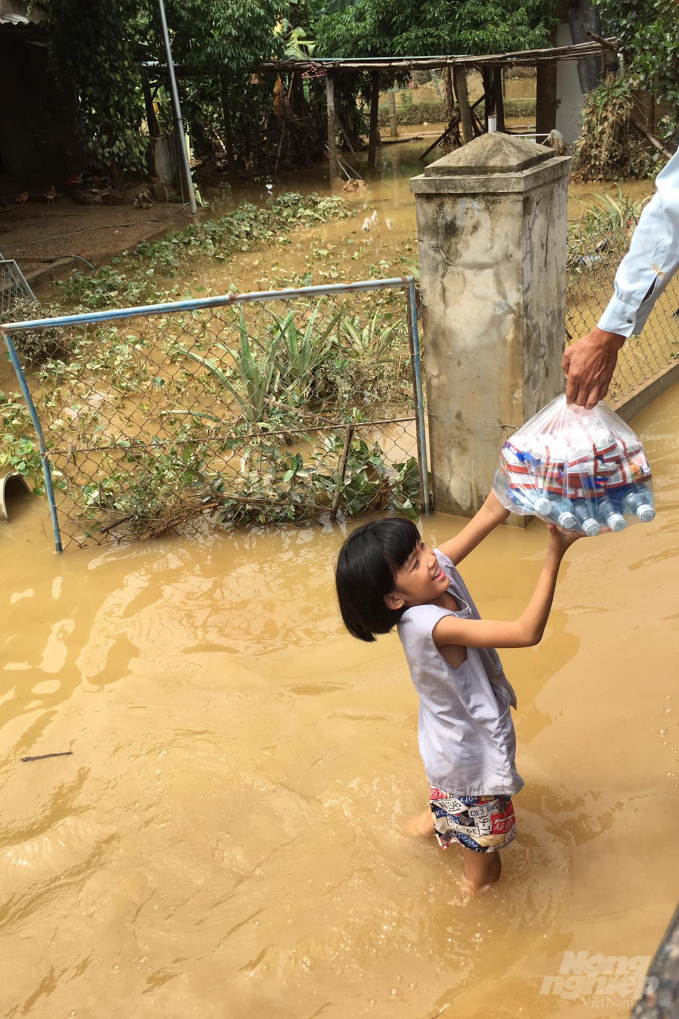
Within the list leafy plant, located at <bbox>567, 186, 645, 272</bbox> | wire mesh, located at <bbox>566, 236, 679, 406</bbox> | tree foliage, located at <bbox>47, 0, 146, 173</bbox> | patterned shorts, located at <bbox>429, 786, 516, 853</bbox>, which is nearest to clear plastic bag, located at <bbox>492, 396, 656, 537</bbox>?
patterned shorts, located at <bbox>429, 786, 516, 853</bbox>

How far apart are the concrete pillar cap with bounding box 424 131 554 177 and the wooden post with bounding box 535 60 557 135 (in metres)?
14.2

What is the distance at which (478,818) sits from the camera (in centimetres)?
204

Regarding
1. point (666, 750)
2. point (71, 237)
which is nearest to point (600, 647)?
point (666, 750)

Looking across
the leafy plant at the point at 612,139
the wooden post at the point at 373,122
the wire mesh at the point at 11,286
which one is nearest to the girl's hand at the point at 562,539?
the wire mesh at the point at 11,286

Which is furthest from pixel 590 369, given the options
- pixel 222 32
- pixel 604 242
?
pixel 222 32

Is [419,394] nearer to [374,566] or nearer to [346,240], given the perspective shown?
[374,566]

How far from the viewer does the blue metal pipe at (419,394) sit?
3746 millimetres

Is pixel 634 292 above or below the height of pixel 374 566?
above

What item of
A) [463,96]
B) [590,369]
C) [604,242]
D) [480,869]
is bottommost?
[480,869]

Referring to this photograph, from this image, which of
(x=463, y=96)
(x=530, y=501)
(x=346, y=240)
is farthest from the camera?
(x=463, y=96)

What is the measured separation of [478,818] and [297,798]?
773mm

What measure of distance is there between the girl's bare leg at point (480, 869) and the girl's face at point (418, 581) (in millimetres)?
771

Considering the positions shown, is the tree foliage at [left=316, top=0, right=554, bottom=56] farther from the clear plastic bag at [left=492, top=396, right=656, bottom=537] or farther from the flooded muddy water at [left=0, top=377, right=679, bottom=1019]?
the clear plastic bag at [left=492, top=396, right=656, bottom=537]

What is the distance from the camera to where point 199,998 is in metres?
2.04
